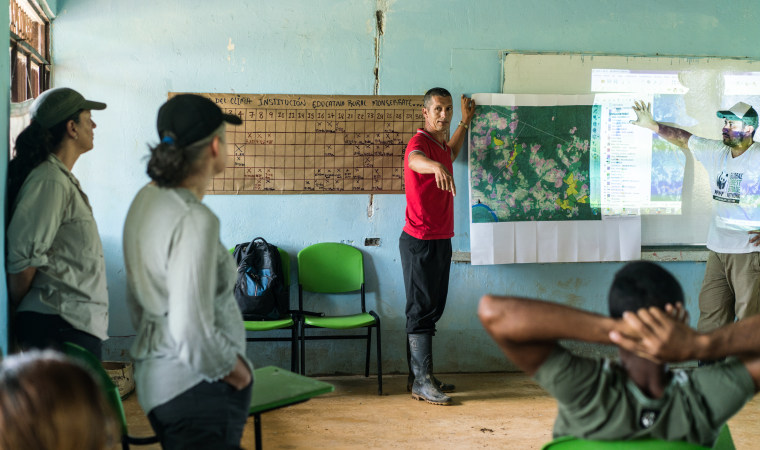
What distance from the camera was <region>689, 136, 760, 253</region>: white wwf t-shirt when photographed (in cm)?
395

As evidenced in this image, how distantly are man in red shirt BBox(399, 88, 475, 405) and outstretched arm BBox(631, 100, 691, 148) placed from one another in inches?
52.6

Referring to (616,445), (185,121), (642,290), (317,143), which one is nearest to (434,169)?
(317,143)

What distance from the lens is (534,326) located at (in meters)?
1.26

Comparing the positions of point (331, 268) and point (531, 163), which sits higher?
point (531, 163)

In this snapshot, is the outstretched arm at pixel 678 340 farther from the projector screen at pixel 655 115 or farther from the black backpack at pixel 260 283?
the projector screen at pixel 655 115

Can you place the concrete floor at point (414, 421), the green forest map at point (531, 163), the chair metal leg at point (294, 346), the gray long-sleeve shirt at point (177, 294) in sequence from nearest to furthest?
the gray long-sleeve shirt at point (177, 294), the concrete floor at point (414, 421), the chair metal leg at point (294, 346), the green forest map at point (531, 163)

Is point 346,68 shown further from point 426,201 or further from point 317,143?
point 426,201

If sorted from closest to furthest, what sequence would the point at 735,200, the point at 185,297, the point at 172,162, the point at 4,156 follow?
1. the point at 185,297
2. the point at 172,162
3. the point at 4,156
4. the point at 735,200

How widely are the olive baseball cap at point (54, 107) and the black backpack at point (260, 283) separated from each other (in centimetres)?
180

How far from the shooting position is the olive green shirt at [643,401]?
1.24 m

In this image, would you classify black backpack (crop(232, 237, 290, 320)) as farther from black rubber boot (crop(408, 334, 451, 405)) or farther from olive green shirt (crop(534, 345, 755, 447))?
olive green shirt (crop(534, 345, 755, 447))

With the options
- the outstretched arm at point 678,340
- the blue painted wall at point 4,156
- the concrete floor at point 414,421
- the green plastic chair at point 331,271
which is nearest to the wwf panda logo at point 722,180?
the concrete floor at point 414,421

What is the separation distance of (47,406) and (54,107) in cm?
160

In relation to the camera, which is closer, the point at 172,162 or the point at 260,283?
the point at 172,162
